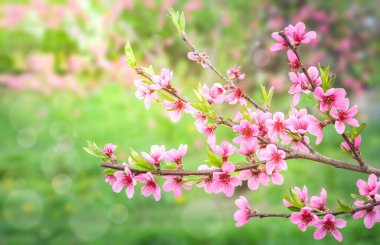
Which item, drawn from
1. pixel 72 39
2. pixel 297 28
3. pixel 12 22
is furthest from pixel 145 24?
pixel 297 28

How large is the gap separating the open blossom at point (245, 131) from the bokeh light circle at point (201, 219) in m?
2.41

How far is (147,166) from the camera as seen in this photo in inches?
48.1

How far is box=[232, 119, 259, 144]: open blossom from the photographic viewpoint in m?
1.24

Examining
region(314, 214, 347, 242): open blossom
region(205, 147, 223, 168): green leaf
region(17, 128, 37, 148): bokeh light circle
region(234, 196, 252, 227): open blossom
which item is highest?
region(17, 128, 37, 148): bokeh light circle

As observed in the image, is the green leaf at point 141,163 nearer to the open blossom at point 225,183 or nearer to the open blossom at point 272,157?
the open blossom at point 225,183

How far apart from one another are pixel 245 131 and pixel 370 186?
36 cm

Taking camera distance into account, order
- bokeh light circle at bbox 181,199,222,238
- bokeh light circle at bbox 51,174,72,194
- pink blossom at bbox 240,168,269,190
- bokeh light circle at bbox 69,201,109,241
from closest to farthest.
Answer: pink blossom at bbox 240,168,269,190 < bokeh light circle at bbox 181,199,222,238 < bokeh light circle at bbox 69,201,109,241 < bokeh light circle at bbox 51,174,72,194

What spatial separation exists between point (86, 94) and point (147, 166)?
6.28 meters

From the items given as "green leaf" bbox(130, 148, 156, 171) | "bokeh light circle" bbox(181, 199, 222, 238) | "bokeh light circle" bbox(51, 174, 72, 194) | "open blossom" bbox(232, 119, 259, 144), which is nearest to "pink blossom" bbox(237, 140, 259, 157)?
"open blossom" bbox(232, 119, 259, 144)

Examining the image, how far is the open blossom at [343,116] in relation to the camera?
121cm

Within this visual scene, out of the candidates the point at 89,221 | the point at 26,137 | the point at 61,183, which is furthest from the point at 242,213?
the point at 26,137

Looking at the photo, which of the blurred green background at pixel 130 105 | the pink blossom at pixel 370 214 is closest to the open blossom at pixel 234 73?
the pink blossom at pixel 370 214

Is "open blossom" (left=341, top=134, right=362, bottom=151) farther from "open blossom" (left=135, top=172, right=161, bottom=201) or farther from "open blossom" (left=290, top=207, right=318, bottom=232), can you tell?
"open blossom" (left=135, top=172, right=161, bottom=201)

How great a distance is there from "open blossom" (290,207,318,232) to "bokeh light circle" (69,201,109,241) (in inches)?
121
